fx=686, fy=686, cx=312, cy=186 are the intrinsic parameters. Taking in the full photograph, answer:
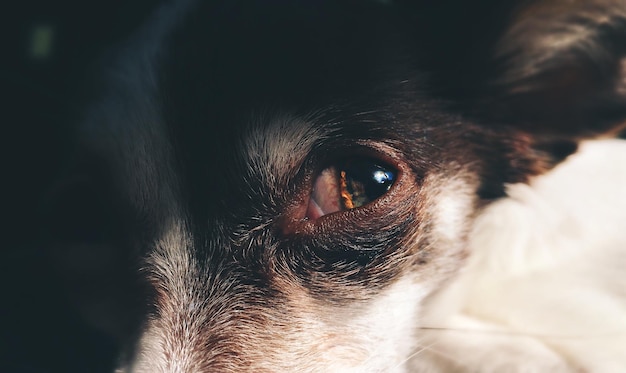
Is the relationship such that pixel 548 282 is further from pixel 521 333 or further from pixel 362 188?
pixel 362 188

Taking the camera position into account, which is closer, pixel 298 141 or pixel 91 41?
pixel 298 141

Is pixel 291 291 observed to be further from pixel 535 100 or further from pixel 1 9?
pixel 1 9

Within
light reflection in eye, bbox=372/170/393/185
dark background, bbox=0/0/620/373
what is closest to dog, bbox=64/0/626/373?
light reflection in eye, bbox=372/170/393/185

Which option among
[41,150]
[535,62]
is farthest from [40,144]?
[535,62]

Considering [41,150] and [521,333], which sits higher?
[41,150]

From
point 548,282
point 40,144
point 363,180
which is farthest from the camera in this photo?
point 40,144

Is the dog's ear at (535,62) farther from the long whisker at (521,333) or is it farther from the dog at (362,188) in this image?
the long whisker at (521,333)

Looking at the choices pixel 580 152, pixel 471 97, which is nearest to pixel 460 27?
pixel 471 97
